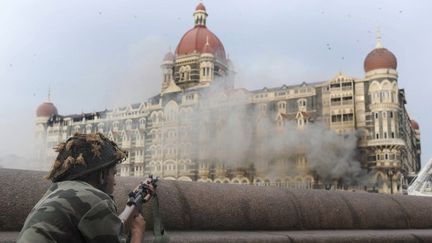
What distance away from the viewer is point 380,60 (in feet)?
115

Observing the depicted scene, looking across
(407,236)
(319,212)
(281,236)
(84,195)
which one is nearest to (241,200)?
(281,236)

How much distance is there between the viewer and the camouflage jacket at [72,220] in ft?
5.03

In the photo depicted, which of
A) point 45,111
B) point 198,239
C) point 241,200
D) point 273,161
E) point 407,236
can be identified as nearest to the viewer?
point 198,239

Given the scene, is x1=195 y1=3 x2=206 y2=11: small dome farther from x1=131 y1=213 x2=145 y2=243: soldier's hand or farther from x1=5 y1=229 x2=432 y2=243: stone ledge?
x1=131 y1=213 x2=145 y2=243: soldier's hand

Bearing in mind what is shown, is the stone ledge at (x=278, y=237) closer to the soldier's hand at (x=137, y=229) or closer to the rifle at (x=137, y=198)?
the rifle at (x=137, y=198)

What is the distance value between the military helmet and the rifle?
20cm

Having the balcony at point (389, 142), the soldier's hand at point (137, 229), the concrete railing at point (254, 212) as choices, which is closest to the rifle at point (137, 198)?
the soldier's hand at point (137, 229)

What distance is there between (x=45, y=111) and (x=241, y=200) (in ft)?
171

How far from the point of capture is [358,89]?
35000mm

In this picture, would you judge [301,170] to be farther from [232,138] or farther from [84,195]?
[84,195]

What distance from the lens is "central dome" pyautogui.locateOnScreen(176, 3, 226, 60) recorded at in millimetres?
45688

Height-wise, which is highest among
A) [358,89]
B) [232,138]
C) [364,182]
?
[358,89]

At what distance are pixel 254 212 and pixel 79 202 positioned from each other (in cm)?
228

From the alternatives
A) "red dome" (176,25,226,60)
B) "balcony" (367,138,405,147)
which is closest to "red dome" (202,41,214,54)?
"red dome" (176,25,226,60)
